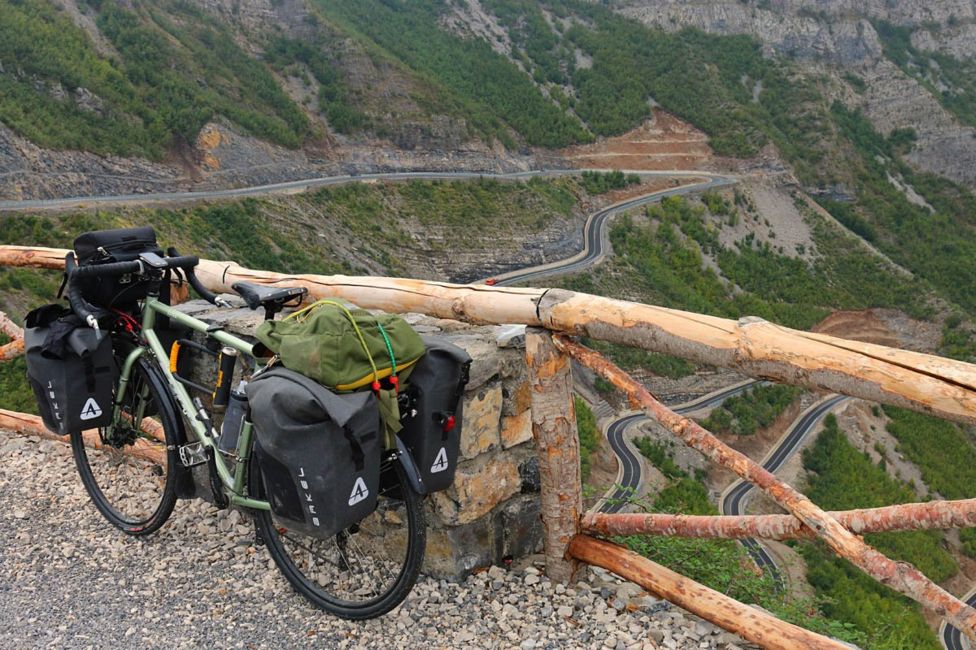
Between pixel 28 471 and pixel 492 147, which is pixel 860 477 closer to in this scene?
pixel 492 147

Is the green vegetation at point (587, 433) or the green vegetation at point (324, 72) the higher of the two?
the green vegetation at point (324, 72)

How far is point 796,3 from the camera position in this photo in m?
88.9

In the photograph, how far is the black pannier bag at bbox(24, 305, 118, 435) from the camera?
384 cm

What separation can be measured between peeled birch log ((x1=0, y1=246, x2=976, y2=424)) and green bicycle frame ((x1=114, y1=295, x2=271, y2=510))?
3.18 ft

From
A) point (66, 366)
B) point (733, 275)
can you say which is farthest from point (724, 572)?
point (733, 275)

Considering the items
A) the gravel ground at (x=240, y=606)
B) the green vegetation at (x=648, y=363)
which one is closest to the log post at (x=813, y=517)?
the gravel ground at (x=240, y=606)

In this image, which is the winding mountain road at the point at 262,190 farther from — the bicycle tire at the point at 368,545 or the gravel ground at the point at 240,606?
the bicycle tire at the point at 368,545

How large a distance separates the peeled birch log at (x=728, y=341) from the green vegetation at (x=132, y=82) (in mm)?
31116

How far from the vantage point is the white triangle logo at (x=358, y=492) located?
2.76 meters


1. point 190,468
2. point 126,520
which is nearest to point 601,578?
point 190,468

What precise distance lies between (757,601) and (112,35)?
43.5 m

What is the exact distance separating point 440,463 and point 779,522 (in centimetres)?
131

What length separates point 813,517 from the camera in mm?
2621

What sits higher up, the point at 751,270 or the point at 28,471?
the point at 28,471
